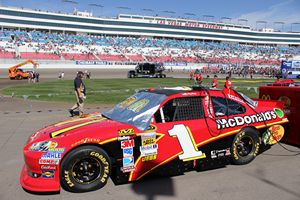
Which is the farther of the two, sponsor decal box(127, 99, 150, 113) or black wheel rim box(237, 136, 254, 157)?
black wheel rim box(237, 136, 254, 157)

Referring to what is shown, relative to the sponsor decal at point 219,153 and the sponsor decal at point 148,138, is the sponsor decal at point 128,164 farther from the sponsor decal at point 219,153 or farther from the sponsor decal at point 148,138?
the sponsor decal at point 219,153

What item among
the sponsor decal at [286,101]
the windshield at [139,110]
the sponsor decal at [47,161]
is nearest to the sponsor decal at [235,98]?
the windshield at [139,110]

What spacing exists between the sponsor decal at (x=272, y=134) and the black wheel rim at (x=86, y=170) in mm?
3444

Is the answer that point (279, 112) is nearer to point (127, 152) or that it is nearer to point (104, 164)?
point (127, 152)

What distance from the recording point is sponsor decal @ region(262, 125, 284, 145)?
223 inches

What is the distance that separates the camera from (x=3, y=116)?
10117 millimetres

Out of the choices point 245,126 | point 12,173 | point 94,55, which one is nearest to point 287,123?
point 245,126

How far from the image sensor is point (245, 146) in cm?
547

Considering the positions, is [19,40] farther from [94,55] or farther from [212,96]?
[212,96]

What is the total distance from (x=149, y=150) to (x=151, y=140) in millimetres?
161

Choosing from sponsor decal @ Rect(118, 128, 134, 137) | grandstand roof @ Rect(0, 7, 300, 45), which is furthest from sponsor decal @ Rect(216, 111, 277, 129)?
grandstand roof @ Rect(0, 7, 300, 45)

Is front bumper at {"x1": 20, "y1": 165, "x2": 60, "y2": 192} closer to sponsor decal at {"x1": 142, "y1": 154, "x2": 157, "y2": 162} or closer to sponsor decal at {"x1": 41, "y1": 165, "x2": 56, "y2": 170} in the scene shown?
sponsor decal at {"x1": 41, "y1": 165, "x2": 56, "y2": 170}

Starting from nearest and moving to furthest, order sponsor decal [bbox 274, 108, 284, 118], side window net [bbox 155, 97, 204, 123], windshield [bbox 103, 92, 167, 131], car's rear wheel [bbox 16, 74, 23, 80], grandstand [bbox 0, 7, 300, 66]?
windshield [bbox 103, 92, 167, 131] → side window net [bbox 155, 97, 204, 123] → sponsor decal [bbox 274, 108, 284, 118] → car's rear wheel [bbox 16, 74, 23, 80] → grandstand [bbox 0, 7, 300, 66]

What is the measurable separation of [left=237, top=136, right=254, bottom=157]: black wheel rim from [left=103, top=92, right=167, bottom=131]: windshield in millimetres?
1820
